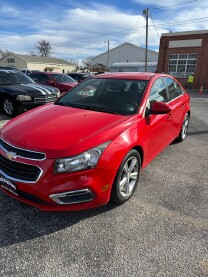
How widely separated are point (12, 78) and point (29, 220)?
6853mm

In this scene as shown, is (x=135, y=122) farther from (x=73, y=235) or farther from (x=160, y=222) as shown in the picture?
(x=73, y=235)

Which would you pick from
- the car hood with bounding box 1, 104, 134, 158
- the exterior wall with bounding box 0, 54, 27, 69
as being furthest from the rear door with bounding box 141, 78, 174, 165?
the exterior wall with bounding box 0, 54, 27, 69

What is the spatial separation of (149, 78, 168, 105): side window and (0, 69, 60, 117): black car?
4559 mm

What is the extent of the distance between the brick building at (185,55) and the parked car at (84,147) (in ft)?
74.8

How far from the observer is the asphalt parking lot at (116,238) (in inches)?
88.5

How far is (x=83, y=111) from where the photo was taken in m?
3.50

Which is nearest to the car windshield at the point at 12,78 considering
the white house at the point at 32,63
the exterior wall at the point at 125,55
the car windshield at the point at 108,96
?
the car windshield at the point at 108,96

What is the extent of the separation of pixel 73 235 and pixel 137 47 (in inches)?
2760

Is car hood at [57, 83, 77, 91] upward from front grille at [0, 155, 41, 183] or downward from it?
downward

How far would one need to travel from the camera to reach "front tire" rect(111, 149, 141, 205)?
2.87 metres

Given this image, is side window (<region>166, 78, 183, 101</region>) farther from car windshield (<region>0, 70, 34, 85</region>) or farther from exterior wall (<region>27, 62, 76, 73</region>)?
exterior wall (<region>27, 62, 76, 73</region>)

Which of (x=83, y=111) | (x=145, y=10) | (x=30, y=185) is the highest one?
(x=145, y=10)

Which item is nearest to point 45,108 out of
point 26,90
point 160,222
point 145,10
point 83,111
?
point 83,111

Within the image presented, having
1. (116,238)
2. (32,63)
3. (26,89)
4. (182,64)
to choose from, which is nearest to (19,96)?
(26,89)
